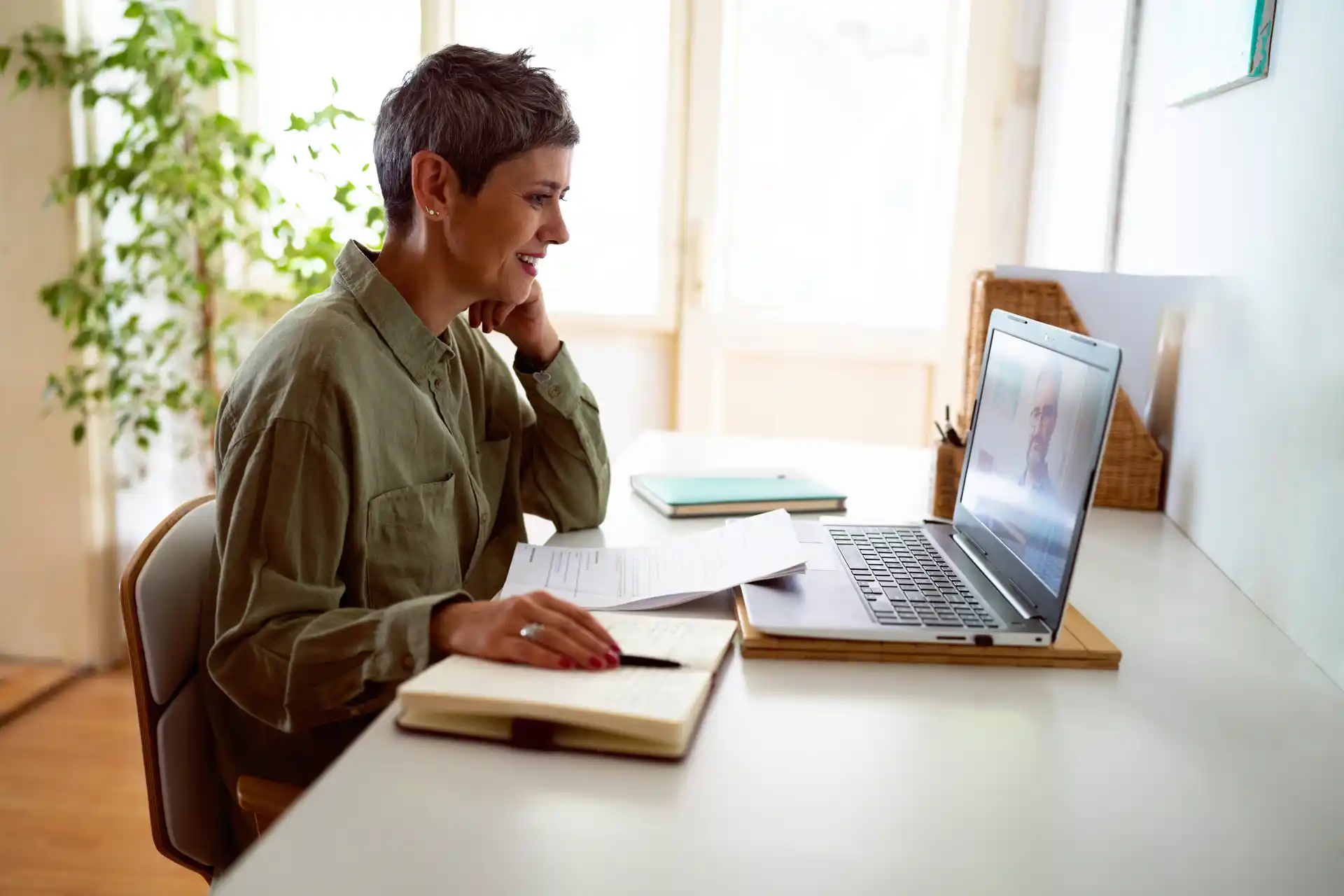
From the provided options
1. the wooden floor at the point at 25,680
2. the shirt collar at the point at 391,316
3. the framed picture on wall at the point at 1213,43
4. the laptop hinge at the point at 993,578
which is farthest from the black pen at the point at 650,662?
the wooden floor at the point at 25,680

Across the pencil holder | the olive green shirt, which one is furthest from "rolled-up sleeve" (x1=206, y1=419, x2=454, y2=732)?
the pencil holder

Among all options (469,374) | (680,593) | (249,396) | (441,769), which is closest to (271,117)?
(469,374)

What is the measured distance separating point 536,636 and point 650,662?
9 centimetres

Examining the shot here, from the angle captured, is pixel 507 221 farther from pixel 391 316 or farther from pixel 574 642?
pixel 574 642

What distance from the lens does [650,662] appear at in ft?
2.94

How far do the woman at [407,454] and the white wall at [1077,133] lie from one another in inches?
43.9

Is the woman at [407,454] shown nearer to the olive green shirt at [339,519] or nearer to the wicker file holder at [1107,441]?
the olive green shirt at [339,519]

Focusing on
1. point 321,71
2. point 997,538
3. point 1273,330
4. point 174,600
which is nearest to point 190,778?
point 174,600

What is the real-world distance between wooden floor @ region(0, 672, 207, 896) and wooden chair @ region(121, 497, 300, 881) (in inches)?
34.2

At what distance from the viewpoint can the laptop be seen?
975mm

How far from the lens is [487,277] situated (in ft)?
4.22

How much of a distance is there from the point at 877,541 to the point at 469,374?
56 centimetres

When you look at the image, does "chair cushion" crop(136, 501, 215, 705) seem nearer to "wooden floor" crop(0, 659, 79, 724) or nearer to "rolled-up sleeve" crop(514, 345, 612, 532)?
"rolled-up sleeve" crop(514, 345, 612, 532)

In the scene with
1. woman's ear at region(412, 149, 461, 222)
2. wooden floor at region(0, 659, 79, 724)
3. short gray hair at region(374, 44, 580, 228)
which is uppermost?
short gray hair at region(374, 44, 580, 228)
